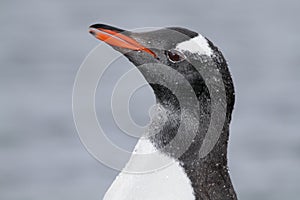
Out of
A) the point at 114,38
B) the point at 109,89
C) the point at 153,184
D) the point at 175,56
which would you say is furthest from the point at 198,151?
the point at 109,89

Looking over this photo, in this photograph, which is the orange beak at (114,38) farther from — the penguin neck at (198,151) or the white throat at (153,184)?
the white throat at (153,184)

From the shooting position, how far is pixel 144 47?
5.63 meters

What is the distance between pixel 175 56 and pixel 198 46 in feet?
0.62

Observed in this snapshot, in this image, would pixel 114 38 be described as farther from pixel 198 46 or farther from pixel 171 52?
pixel 198 46

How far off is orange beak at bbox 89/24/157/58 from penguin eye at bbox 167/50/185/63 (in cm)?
11

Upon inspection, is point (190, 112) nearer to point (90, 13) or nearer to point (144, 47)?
point (144, 47)

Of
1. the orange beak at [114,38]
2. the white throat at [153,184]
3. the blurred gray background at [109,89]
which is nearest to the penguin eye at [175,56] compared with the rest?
the orange beak at [114,38]

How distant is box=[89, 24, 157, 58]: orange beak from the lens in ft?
18.1

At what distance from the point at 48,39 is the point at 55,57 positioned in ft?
2.95

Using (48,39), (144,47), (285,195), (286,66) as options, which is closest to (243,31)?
(286,66)

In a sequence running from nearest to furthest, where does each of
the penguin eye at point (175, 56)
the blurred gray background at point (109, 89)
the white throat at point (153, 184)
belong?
the white throat at point (153, 184)
the penguin eye at point (175, 56)
the blurred gray background at point (109, 89)

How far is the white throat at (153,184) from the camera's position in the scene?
5316mm

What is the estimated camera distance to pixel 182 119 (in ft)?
18.1

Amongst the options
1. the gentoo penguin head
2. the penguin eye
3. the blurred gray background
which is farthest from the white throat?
the blurred gray background
